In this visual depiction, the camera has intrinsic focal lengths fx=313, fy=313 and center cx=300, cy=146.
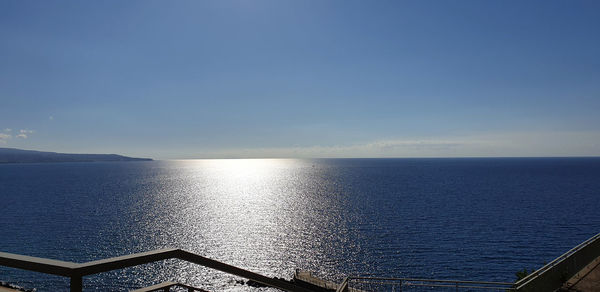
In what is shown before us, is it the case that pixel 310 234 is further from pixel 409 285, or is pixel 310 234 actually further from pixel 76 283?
pixel 76 283

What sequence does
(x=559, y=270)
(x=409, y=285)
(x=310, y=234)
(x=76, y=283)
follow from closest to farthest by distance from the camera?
(x=76, y=283), (x=559, y=270), (x=409, y=285), (x=310, y=234)

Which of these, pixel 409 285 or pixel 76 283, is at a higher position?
pixel 76 283

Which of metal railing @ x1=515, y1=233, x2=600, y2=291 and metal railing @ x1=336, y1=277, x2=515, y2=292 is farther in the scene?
metal railing @ x1=515, y1=233, x2=600, y2=291

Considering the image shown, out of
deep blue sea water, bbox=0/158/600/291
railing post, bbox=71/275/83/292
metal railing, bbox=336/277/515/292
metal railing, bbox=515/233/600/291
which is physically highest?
railing post, bbox=71/275/83/292

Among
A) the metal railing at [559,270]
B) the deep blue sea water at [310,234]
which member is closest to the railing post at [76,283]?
the metal railing at [559,270]

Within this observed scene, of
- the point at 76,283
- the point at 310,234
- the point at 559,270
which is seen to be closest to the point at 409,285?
the point at 559,270

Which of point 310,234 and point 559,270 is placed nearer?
point 559,270

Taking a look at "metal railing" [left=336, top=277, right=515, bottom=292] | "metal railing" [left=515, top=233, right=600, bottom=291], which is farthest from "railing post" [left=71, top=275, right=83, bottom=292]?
"metal railing" [left=515, top=233, right=600, bottom=291]

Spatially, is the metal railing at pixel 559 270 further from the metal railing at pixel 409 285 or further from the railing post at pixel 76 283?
the railing post at pixel 76 283

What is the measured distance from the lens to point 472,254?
40.7 metres

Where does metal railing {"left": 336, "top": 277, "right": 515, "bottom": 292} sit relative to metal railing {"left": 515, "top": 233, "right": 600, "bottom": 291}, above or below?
below

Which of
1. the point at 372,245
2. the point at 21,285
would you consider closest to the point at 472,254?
the point at 372,245

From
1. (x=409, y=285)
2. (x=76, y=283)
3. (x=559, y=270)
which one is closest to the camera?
(x=76, y=283)

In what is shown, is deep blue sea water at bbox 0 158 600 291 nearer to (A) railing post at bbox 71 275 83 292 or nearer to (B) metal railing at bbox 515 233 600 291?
(B) metal railing at bbox 515 233 600 291
